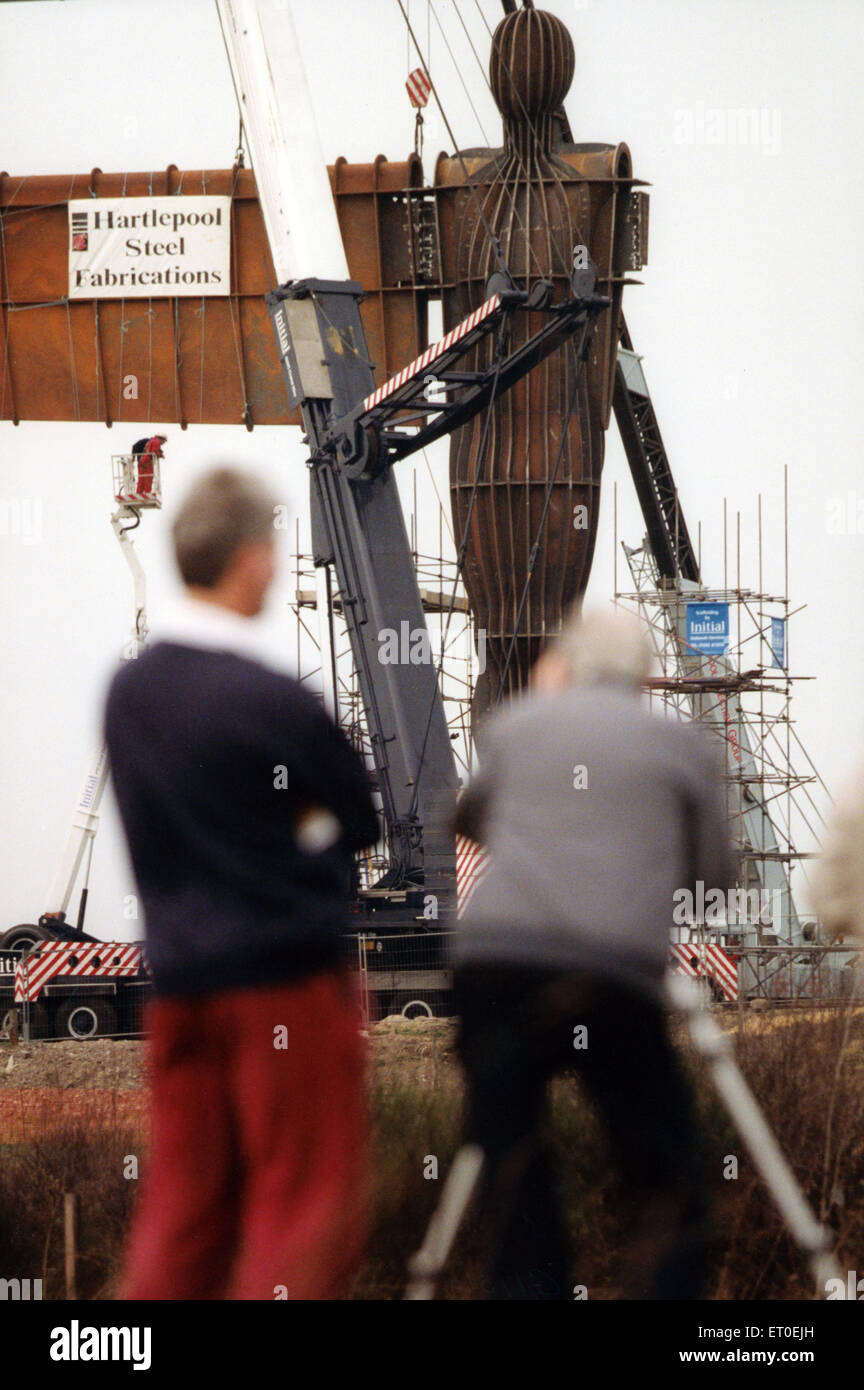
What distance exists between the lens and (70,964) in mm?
18828

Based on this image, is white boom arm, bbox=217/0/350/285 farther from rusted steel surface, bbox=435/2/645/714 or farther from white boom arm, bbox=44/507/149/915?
rusted steel surface, bbox=435/2/645/714

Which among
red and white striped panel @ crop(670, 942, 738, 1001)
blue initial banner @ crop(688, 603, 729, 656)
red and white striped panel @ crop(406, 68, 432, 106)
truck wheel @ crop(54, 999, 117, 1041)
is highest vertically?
red and white striped panel @ crop(406, 68, 432, 106)

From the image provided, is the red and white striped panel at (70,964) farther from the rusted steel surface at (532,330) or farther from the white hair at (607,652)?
the white hair at (607,652)

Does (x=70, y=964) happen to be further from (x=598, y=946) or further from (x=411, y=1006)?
(x=598, y=946)

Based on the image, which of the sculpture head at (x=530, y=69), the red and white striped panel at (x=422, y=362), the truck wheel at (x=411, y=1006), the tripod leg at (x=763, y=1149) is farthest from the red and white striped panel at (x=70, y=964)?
the tripod leg at (x=763, y=1149)

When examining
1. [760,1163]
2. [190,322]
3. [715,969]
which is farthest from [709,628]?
[760,1163]

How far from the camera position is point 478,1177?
13.3ft

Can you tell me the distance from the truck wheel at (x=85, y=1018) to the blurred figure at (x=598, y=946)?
14.9m

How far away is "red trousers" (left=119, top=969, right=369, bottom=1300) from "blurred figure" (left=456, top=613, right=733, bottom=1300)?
14.8 inches

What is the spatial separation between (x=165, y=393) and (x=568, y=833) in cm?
2164

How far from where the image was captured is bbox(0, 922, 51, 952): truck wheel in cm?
2072

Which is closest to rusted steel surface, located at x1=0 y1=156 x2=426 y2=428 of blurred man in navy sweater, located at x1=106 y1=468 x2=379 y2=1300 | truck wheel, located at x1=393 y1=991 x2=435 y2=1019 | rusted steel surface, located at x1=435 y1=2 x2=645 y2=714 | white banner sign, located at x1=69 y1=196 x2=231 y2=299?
white banner sign, located at x1=69 y1=196 x2=231 y2=299

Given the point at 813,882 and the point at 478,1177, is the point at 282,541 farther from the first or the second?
the point at 813,882
